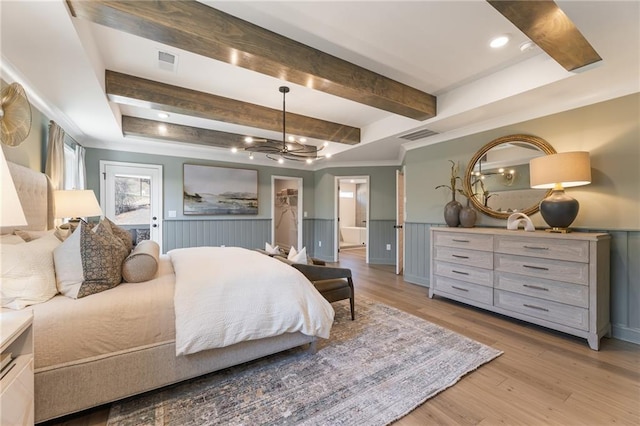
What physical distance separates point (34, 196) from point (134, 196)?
2.67 metres

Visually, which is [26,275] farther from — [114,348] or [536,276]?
[536,276]

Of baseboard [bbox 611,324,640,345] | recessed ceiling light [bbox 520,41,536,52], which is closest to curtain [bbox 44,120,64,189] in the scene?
recessed ceiling light [bbox 520,41,536,52]

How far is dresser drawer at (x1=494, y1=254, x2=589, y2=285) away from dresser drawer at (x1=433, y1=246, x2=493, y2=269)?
9cm

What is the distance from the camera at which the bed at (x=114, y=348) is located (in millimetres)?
1307

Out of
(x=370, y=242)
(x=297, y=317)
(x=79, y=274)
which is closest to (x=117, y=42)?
(x=79, y=274)

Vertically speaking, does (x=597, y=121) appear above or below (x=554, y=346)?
above

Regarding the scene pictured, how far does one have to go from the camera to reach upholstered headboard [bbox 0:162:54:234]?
6.76 feet

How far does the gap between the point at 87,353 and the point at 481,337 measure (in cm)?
294

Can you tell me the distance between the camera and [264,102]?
3479mm

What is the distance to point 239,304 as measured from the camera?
1707mm

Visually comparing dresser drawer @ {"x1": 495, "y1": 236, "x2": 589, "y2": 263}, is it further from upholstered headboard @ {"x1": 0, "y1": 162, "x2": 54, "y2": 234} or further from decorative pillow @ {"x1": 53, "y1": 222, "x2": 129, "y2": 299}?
upholstered headboard @ {"x1": 0, "y1": 162, "x2": 54, "y2": 234}

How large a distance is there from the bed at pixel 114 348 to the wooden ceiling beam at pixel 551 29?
2.39 m

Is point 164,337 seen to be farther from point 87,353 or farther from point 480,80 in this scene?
point 480,80

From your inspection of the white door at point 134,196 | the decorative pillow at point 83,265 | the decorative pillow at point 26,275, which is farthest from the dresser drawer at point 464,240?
the white door at point 134,196
